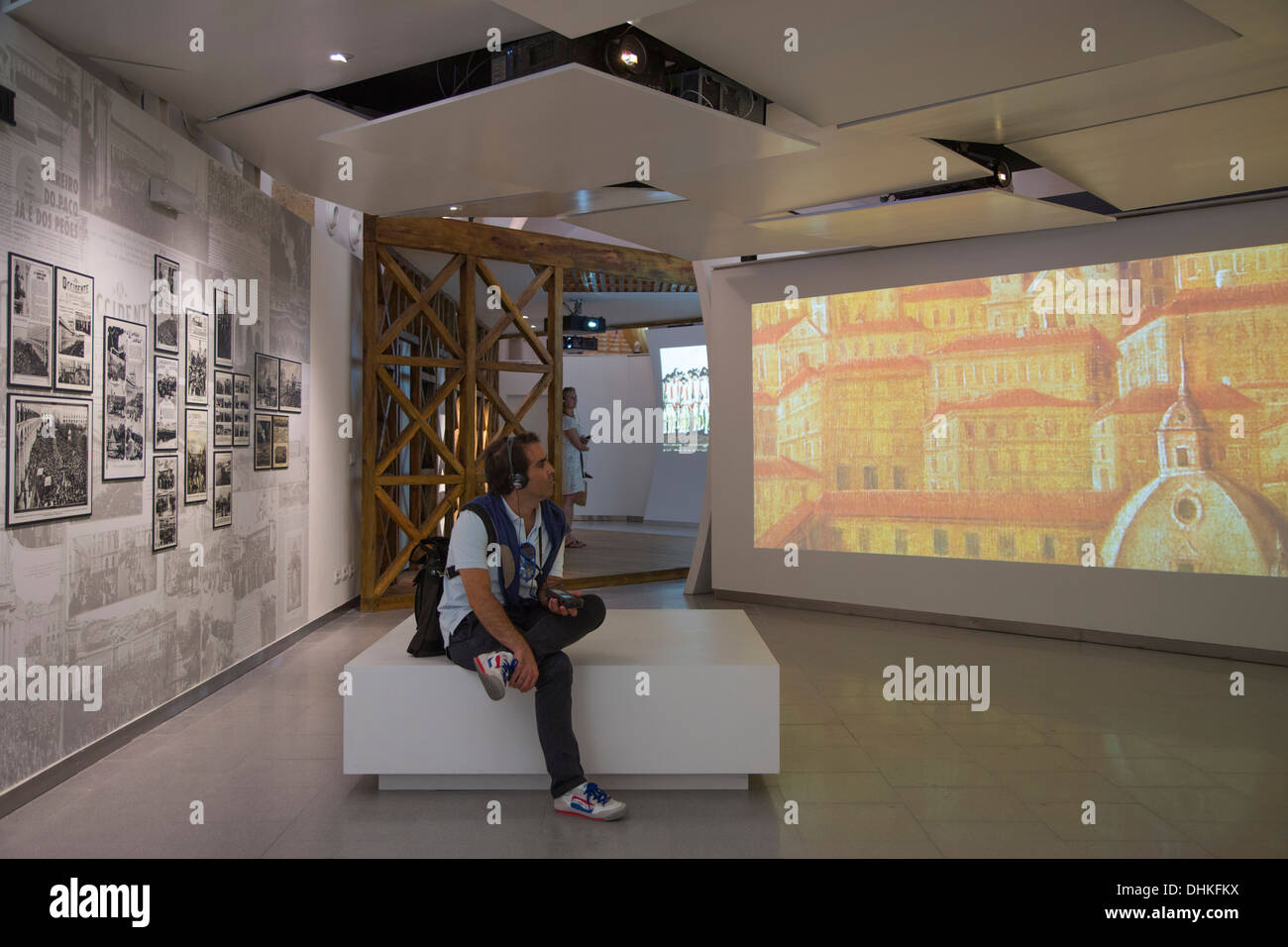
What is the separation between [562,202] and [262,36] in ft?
8.70

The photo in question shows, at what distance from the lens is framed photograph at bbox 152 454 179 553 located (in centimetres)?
471

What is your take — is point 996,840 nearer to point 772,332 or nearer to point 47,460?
point 47,460

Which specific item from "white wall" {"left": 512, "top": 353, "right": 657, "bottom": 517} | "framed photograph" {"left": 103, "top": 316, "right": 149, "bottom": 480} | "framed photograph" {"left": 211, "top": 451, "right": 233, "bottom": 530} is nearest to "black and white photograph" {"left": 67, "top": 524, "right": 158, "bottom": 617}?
"framed photograph" {"left": 103, "top": 316, "right": 149, "bottom": 480}

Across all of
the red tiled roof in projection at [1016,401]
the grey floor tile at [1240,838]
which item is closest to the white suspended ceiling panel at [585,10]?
the grey floor tile at [1240,838]

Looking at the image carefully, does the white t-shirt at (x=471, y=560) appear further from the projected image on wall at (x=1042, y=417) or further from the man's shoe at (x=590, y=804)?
the projected image on wall at (x=1042, y=417)

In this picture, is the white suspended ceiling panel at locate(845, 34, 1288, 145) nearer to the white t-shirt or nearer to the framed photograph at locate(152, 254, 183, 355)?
the white t-shirt

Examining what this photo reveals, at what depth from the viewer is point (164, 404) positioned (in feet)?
15.7

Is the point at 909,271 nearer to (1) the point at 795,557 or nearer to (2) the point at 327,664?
(1) the point at 795,557

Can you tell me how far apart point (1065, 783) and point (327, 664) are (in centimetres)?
422

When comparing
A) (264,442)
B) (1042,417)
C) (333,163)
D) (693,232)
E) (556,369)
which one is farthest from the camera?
(556,369)

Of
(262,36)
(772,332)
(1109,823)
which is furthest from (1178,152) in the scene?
(262,36)
